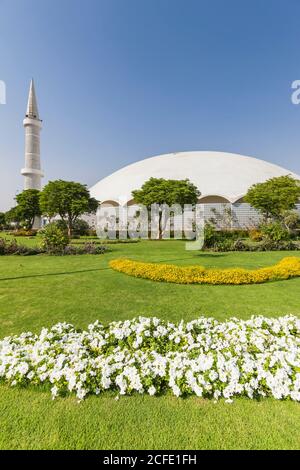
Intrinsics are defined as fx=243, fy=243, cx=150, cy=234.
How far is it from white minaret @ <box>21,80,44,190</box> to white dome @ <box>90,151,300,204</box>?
11349mm

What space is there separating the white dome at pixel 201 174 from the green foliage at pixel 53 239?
84.2ft

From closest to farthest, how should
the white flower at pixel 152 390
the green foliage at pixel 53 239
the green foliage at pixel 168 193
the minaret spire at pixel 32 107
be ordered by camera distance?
the white flower at pixel 152 390
the green foliage at pixel 53 239
the green foliage at pixel 168 193
the minaret spire at pixel 32 107

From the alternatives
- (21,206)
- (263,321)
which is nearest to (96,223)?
(21,206)

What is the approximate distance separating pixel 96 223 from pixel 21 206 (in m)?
11.5

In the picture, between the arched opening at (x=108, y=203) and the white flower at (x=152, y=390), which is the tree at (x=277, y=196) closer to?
the arched opening at (x=108, y=203)

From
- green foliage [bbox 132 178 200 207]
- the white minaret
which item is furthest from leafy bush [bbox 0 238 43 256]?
the white minaret

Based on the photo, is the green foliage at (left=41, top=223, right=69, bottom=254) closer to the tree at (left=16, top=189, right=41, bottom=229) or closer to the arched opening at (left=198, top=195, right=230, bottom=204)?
the arched opening at (left=198, top=195, right=230, bottom=204)

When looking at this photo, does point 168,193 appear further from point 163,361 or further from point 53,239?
point 163,361

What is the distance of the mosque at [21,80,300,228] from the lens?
34719 millimetres

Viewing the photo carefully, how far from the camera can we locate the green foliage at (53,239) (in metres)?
12.9

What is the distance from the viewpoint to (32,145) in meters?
45.9
